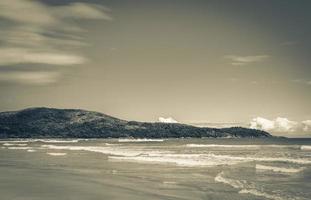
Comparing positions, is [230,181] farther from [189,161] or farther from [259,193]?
[189,161]

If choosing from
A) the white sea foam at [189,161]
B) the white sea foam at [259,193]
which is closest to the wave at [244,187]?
the white sea foam at [259,193]

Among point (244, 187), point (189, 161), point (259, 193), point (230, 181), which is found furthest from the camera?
point (189, 161)

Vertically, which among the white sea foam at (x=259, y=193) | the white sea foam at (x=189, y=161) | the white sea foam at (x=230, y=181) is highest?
the white sea foam at (x=189, y=161)

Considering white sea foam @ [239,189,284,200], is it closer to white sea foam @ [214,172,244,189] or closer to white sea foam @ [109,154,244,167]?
white sea foam @ [214,172,244,189]

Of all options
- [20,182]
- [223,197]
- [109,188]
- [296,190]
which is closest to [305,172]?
[296,190]

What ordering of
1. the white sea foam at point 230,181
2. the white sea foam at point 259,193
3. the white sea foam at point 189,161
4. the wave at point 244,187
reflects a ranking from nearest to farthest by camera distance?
the white sea foam at point 259,193, the wave at point 244,187, the white sea foam at point 230,181, the white sea foam at point 189,161

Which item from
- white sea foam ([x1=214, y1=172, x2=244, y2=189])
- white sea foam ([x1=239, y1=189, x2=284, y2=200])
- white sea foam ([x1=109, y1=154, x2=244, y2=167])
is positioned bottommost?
white sea foam ([x1=239, y1=189, x2=284, y2=200])

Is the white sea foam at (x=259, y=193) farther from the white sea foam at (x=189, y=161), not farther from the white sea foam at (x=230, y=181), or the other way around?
the white sea foam at (x=189, y=161)

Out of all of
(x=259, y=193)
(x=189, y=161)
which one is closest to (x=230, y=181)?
(x=259, y=193)

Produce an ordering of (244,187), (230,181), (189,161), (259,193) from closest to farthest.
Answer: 1. (259,193)
2. (244,187)
3. (230,181)
4. (189,161)

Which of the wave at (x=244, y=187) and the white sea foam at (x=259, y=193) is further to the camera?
the wave at (x=244, y=187)

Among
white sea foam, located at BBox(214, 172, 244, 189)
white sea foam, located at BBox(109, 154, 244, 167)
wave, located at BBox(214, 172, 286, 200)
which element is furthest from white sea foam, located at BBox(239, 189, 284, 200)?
white sea foam, located at BBox(109, 154, 244, 167)

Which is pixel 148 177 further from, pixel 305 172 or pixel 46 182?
pixel 305 172

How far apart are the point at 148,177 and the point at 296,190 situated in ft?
34.8
